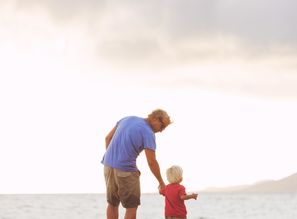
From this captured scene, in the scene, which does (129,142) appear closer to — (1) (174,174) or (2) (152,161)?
(2) (152,161)

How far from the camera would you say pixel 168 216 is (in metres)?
8.48

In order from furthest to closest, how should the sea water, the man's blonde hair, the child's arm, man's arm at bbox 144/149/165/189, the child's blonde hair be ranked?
the sea water
the child's blonde hair
the child's arm
the man's blonde hair
man's arm at bbox 144/149/165/189

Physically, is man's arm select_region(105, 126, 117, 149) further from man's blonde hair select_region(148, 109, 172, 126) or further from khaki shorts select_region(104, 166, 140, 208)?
man's blonde hair select_region(148, 109, 172, 126)

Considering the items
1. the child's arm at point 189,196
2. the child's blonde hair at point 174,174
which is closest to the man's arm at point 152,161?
the child's blonde hair at point 174,174

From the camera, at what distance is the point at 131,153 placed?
311 inches

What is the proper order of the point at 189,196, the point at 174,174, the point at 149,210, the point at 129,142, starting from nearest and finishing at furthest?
the point at 129,142 < the point at 189,196 < the point at 174,174 < the point at 149,210

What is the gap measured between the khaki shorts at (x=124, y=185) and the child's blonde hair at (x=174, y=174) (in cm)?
48

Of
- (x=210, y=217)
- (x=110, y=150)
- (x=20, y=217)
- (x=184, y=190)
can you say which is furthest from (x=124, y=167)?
(x=210, y=217)

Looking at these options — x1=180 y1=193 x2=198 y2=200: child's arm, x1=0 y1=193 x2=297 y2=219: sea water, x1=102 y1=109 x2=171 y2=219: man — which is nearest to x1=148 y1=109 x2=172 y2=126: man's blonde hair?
x1=102 y1=109 x2=171 y2=219: man

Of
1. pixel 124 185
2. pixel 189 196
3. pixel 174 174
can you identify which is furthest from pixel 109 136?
pixel 189 196

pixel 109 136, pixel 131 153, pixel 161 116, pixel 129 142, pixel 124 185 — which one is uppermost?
pixel 161 116

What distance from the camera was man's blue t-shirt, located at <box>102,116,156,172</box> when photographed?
7.82m

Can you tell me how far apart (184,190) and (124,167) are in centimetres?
91

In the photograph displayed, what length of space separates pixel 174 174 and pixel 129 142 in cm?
84
